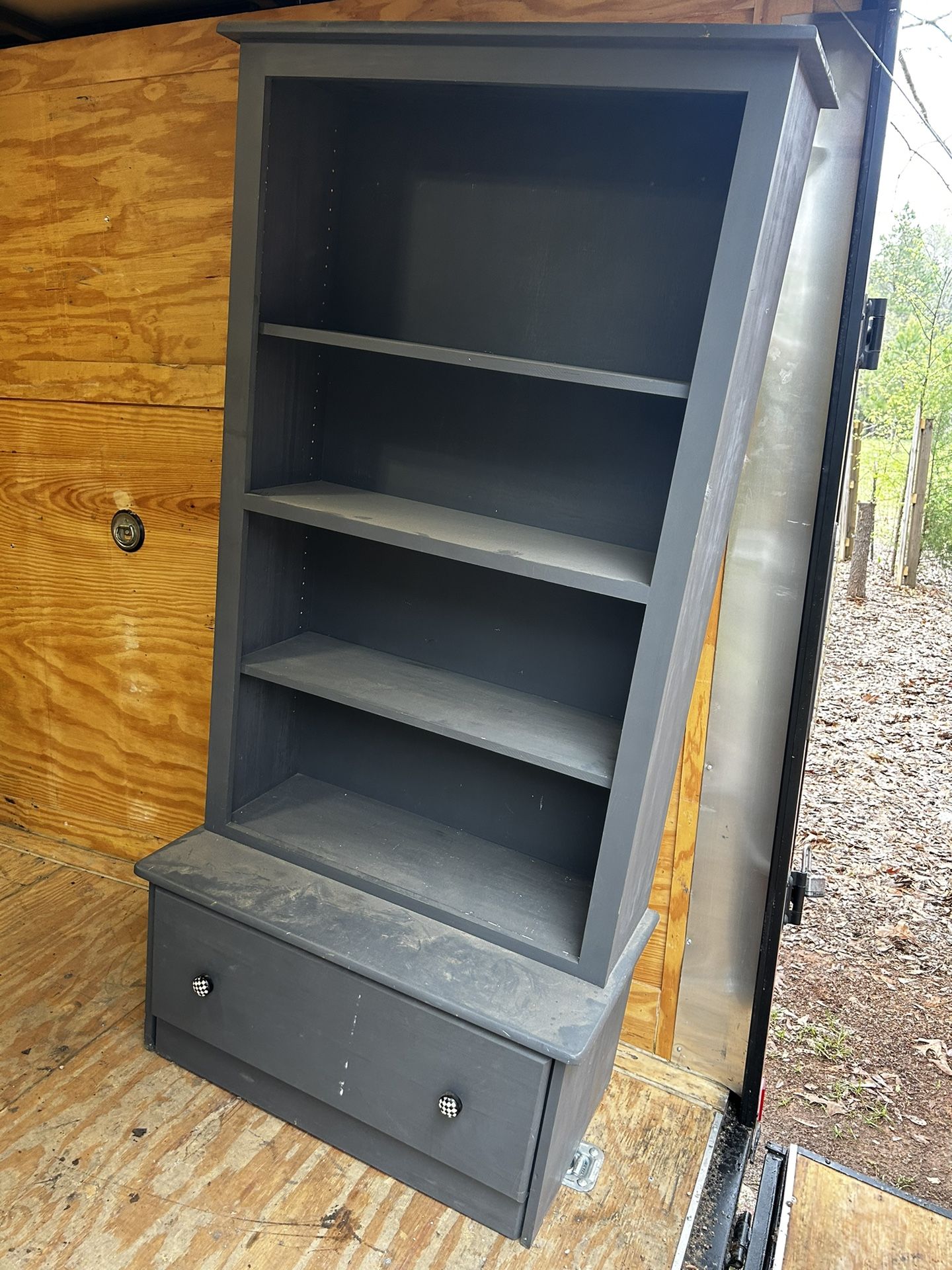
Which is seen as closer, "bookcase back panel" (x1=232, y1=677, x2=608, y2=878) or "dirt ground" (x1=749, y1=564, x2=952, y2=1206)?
"bookcase back panel" (x1=232, y1=677, x2=608, y2=878)

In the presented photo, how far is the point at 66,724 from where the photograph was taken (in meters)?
2.84

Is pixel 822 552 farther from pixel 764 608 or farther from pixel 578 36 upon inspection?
pixel 578 36

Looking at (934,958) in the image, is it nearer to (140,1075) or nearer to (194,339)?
(140,1075)

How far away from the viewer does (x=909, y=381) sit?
249 centimetres

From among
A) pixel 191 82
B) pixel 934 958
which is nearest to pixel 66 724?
pixel 191 82

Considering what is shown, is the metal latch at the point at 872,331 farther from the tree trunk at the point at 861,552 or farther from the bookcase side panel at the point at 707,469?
the tree trunk at the point at 861,552

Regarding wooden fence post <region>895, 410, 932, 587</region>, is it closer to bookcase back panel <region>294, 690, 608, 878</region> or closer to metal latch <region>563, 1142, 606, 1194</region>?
bookcase back panel <region>294, 690, 608, 878</region>

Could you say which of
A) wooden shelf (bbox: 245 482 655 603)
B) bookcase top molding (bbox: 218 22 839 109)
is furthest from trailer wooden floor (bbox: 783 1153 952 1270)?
bookcase top molding (bbox: 218 22 839 109)

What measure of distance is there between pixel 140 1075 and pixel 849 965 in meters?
2.37

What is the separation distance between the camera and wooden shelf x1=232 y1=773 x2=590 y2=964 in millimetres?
1896

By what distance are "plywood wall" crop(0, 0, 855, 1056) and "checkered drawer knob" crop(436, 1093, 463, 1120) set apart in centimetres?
65

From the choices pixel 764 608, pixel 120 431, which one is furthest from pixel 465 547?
pixel 120 431

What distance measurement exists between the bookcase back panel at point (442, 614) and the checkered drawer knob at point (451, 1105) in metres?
0.79

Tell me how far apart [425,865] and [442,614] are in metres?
0.55
